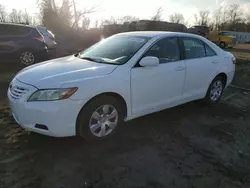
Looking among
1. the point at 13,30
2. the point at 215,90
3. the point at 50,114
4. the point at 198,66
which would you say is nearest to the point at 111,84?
the point at 50,114

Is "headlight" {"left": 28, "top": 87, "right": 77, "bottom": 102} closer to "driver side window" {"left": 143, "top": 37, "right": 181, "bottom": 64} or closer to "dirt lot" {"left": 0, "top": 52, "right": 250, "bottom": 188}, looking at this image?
"dirt lot" {"left": 0, "top": 52, "right": 250, "bottom": 188}

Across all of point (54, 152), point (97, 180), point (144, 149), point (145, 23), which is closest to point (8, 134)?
point (54, 152)

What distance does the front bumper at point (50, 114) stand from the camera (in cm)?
297

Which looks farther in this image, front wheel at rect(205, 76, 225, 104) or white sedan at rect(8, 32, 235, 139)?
front wheel at rect(205, 76, 225, 104)

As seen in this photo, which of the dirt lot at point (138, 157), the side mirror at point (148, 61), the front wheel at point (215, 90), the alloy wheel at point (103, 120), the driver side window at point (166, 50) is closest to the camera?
the dirt lot at point (138, 157)

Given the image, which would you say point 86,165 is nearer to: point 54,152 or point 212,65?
point 54,152

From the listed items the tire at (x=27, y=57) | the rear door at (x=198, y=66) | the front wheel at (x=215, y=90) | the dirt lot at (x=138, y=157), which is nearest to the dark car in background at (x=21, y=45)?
the tire at (x=27, y=57)

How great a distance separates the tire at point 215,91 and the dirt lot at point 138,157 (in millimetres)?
836

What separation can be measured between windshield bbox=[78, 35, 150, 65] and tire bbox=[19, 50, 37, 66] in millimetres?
5217

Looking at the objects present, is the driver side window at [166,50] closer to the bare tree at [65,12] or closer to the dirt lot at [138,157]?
the dirt lot at [138,157]

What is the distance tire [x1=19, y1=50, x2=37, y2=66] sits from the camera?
8734 mm

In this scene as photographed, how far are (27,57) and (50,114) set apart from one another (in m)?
6.63

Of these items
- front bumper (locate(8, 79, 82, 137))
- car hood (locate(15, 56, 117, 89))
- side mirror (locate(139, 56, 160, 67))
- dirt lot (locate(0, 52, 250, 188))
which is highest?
side mirror (locate(139, 56, 160, 67))

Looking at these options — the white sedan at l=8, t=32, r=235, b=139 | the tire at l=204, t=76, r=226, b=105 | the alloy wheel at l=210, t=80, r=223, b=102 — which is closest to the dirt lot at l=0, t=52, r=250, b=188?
the white sedan at l=8, t=32, r=235, b=139
